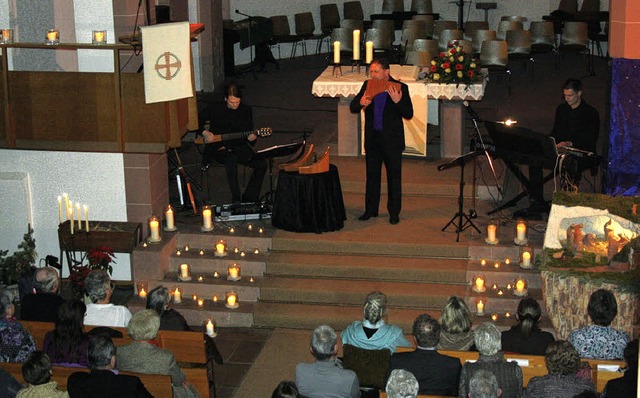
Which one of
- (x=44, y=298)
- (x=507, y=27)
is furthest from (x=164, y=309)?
(x=507, y=27)

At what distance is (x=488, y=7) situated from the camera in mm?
22688

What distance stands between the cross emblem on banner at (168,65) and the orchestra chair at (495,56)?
312 inches

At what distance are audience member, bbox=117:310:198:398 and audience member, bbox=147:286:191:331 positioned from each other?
649 millimetres

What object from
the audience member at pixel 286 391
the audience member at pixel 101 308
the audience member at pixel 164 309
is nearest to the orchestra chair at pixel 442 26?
the audience member at pixel 164 309

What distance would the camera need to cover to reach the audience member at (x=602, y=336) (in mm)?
8609

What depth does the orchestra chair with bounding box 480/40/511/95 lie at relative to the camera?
18.5 metres

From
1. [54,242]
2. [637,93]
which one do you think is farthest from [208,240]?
[637,93]

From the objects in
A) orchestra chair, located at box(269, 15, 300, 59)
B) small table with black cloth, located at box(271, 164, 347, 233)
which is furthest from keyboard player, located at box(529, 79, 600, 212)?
orchestra chair, located at box(269, 15, 300, 59)

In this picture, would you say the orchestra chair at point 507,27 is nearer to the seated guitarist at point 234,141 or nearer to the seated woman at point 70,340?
the seated guitarist at point 234,141

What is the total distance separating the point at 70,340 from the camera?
8.66 meters

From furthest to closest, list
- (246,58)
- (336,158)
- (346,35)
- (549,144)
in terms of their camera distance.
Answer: (246,58), (346,35), (336,158), (549,144)

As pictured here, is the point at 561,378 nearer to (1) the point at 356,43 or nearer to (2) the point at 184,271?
(2) the point at 184,271

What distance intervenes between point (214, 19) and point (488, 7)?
595cm

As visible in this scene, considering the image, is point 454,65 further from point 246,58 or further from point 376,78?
point 246,58
